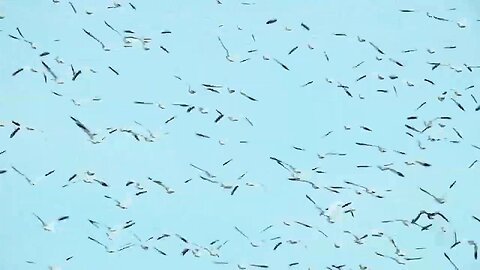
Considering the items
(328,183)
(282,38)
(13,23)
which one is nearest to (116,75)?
(13,23)

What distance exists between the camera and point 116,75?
5.59 ft

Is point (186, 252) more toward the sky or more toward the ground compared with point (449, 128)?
more toward the ground

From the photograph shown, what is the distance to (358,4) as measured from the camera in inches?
69.2

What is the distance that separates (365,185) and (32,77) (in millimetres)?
781

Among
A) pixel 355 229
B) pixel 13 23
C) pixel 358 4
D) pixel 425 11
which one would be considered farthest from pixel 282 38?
pixel 13 23

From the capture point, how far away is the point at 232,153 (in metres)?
1.71

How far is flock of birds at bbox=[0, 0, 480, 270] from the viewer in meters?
1.67

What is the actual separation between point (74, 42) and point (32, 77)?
0.12 meters

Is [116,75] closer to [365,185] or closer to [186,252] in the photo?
[186,252]

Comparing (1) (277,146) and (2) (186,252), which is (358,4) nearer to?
(1) (277,146)

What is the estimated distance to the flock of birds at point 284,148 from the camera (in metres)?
1.67

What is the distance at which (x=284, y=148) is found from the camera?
67.7 inches

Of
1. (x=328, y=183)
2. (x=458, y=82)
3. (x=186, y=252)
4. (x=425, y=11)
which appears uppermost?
(x=425, y=11)

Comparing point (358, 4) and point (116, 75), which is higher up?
point (358, 4)
